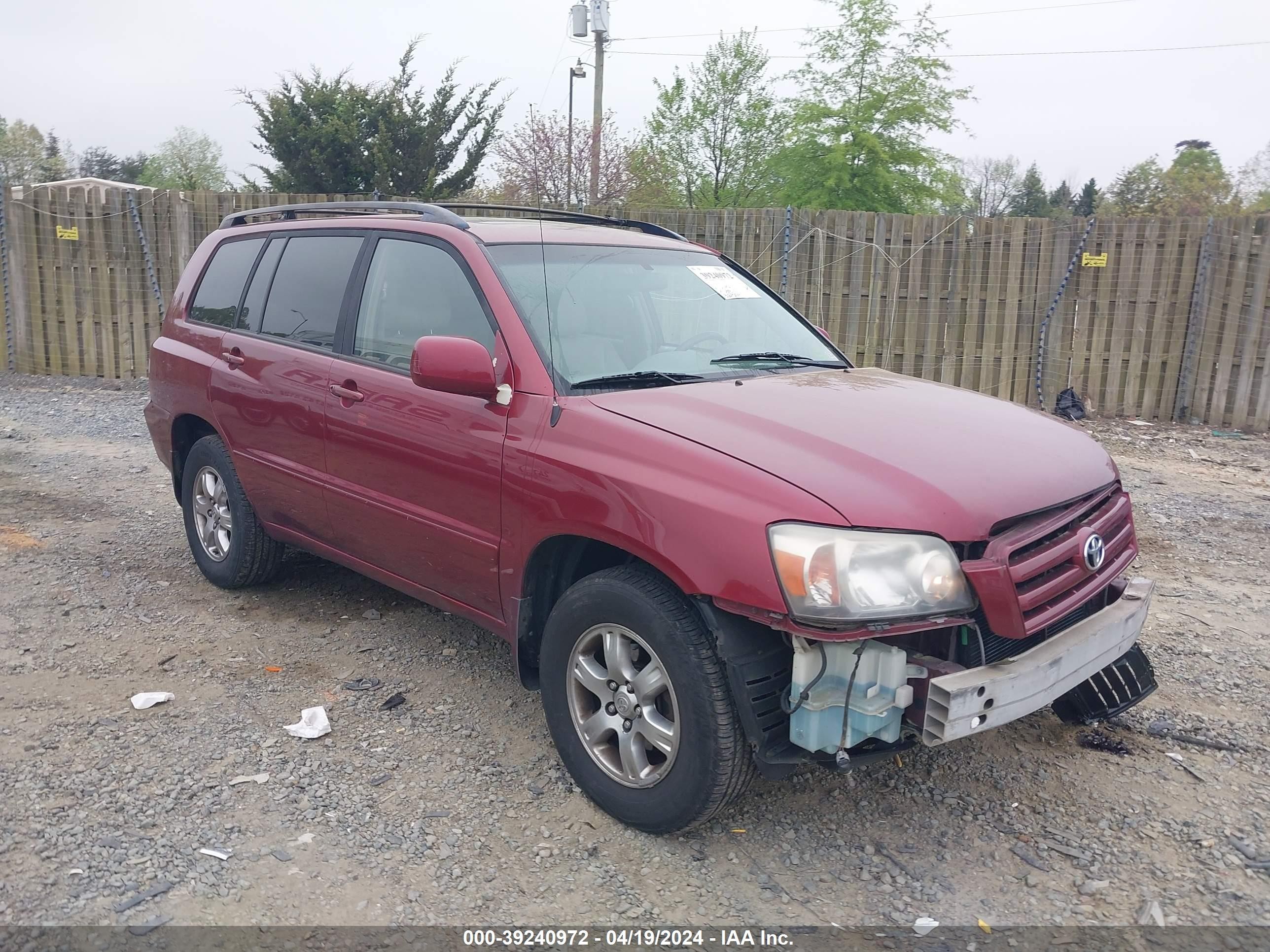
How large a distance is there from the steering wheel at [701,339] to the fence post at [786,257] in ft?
23.6

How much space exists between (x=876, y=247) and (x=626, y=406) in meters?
8.29

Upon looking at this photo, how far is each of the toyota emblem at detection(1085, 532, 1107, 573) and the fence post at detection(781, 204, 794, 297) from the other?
8.10 meters

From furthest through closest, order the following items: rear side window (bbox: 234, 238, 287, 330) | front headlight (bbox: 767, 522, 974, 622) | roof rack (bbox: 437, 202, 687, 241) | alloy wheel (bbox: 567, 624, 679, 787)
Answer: rear side window (bbox: 234, 238, 287, 330)
roof rack (bbox: 437, 202, 687, 241)
alloy wheel (bbox: 567, 624, 679, 787)
front headlight (bbox: 767, 522, 974, 622)

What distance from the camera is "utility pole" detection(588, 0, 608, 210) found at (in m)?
26.5

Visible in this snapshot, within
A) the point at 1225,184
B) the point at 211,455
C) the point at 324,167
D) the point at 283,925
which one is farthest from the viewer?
the point at 1225,184

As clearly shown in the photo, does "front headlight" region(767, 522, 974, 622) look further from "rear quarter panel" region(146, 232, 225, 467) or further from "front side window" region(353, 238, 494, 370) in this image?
"rear quarter panel" region(146, 232, 225, 467)

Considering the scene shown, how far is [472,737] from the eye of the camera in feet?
12.5

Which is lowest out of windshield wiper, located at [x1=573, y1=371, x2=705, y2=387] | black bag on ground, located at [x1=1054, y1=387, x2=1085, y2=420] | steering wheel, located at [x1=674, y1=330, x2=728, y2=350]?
black bag on ground, located at [x1=1054, y1=387, x2=1085, y2=420]

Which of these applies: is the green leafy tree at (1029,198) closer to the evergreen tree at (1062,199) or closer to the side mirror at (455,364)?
the evergreen tree at (1062,199)

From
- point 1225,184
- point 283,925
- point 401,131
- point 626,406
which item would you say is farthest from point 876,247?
point 1225,184

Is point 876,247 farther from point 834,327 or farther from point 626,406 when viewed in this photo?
point 626,406

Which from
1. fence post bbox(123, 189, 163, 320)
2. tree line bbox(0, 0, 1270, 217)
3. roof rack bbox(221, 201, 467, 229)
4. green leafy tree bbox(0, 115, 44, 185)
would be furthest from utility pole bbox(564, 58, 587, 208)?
green leafy tree bbox(0, 115, 44, 185)

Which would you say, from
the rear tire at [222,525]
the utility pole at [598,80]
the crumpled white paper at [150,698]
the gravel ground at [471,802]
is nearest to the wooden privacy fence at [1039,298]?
the gravel ground at [471,802]

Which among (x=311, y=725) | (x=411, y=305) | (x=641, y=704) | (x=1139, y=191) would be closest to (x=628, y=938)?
(x=641, y=704)
